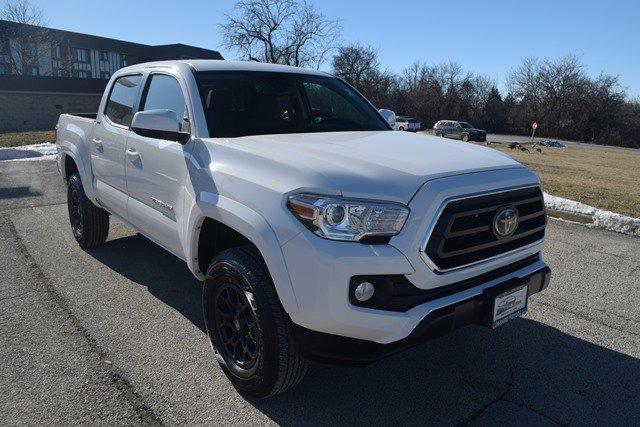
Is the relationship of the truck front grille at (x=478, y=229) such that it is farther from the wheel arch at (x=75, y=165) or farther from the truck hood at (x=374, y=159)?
the wheel arch at (x=75, y=165)

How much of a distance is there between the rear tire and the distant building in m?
38.6

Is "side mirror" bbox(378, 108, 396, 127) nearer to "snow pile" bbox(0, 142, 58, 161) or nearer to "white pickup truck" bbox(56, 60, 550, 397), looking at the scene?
"white pickup truck" bbox(56, 60, 550, 397)

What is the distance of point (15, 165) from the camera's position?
40.9 feet

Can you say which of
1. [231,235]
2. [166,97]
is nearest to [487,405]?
[231,235]

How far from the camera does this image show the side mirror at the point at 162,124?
125 inches

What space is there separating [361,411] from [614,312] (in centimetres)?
264

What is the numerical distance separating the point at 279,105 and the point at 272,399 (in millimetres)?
2157

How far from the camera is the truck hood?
239 centimetres

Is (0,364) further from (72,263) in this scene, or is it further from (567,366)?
(567,366)

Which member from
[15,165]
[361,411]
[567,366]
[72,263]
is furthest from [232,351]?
[15,165]

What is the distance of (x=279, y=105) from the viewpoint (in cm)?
384

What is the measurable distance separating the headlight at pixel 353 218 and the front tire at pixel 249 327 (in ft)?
1.58

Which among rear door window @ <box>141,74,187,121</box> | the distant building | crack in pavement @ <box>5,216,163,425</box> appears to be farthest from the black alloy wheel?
the distant building

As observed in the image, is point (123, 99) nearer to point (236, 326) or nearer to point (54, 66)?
point (236, 326)
